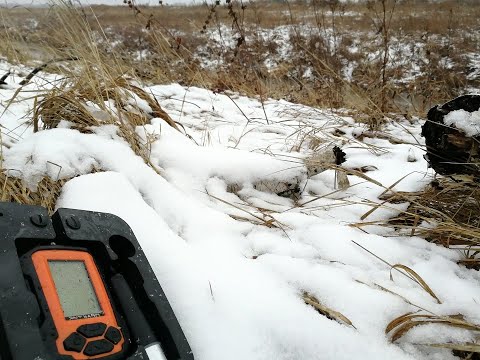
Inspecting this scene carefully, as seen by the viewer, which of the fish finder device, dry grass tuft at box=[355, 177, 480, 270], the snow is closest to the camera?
the fish finder device

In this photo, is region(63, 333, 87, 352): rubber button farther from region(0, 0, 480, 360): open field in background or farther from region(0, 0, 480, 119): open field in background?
region(0, 0, 480, 119): open field in background

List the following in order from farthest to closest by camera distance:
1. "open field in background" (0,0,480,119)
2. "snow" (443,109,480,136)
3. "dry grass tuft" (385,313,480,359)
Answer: "open field in background" (0,0,480,119)
"snow" (443,109,480,136)
"dry grass tuft" (385,313,480,359)

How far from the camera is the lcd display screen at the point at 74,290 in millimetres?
708

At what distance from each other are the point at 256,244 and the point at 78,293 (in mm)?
500

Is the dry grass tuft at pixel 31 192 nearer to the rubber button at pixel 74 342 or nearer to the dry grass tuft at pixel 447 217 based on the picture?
the rubber button at pixel 74 342

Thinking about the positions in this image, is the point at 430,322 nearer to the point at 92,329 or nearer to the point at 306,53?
the point at 92,329

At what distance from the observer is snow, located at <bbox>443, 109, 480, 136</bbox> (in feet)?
3.84

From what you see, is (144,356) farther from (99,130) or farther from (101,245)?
(99,130)

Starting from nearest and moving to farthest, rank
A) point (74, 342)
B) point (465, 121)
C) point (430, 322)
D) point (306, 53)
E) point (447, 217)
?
point (74, 342)
point (430, 322)
point (447, 217)
point (465, 121)
point (306, 53)

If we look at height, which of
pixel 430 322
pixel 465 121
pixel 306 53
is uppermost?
pixel 465 121

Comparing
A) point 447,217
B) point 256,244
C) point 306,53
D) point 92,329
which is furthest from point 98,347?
point 306,53

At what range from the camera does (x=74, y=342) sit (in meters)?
0.65

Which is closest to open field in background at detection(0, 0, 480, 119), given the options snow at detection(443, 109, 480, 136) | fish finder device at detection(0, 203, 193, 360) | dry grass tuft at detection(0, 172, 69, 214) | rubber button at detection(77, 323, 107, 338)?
dry grass tuft at detection(0, 172, 69, 214)

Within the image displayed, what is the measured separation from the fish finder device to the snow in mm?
969
